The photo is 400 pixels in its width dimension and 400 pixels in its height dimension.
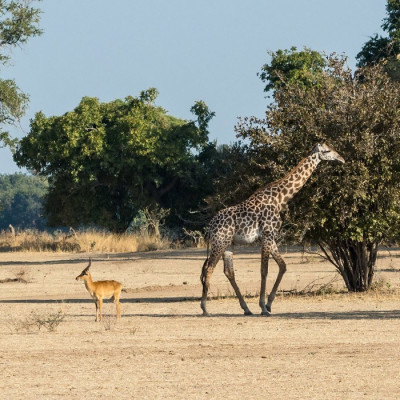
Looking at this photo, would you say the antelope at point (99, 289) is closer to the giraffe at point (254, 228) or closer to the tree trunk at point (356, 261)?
the giraffe at point (254, 228)

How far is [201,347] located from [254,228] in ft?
19.4

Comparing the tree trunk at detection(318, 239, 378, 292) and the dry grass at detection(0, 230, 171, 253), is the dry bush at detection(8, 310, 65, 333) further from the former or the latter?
the dry grass at detection(0, 230, 171, 253)

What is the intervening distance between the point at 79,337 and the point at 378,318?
5083 mm

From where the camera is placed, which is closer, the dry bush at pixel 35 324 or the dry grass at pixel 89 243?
the dry bush at pixel 35 324

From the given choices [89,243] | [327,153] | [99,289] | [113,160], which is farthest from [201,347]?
[113,160]

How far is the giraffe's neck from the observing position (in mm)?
21281

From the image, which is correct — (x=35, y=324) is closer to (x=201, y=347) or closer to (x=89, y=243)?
(x=201, y=347)

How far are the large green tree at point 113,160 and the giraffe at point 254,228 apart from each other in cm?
2821

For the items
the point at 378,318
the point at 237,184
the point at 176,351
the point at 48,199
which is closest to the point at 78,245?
the point at 48,199

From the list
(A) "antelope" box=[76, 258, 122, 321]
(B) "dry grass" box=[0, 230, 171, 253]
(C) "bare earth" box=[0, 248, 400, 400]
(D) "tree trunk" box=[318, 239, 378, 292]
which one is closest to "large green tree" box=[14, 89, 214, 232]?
(B) "dry grass" box=[0, 230, 171, 253]

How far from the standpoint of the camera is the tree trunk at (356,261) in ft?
77.5

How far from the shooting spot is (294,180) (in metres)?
21.4

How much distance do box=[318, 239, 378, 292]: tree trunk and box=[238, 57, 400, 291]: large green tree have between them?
0.11 ft

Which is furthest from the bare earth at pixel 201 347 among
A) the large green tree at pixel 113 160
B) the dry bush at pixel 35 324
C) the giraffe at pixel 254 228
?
the large green tree at pixel 113 160
